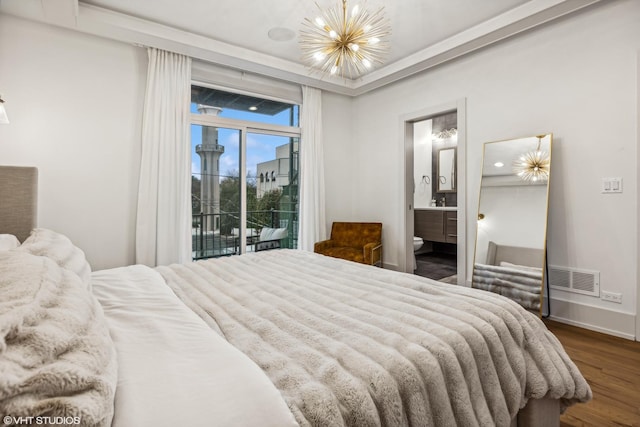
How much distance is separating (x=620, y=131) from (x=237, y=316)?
11.1ft

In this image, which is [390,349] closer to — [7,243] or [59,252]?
[59,252]

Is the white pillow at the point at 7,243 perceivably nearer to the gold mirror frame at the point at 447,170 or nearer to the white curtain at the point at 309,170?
the white curtain at the point at 309,170

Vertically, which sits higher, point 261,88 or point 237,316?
point 261,88

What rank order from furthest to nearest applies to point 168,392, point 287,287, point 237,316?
point 287,287 → point 237,316 → point 168,392

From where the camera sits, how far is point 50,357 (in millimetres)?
607

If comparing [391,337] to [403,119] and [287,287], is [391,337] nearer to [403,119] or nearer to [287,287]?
[287,287]

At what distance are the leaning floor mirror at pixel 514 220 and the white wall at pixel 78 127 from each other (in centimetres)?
389

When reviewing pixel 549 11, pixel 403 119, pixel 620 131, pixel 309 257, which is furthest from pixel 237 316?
pixel 403 119

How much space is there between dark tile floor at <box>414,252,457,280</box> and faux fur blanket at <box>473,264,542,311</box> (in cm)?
122

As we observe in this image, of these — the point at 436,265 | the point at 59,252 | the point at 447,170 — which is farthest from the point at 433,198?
the point at 59,252

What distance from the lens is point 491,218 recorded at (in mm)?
3428

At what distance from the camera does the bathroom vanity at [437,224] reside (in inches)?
217
